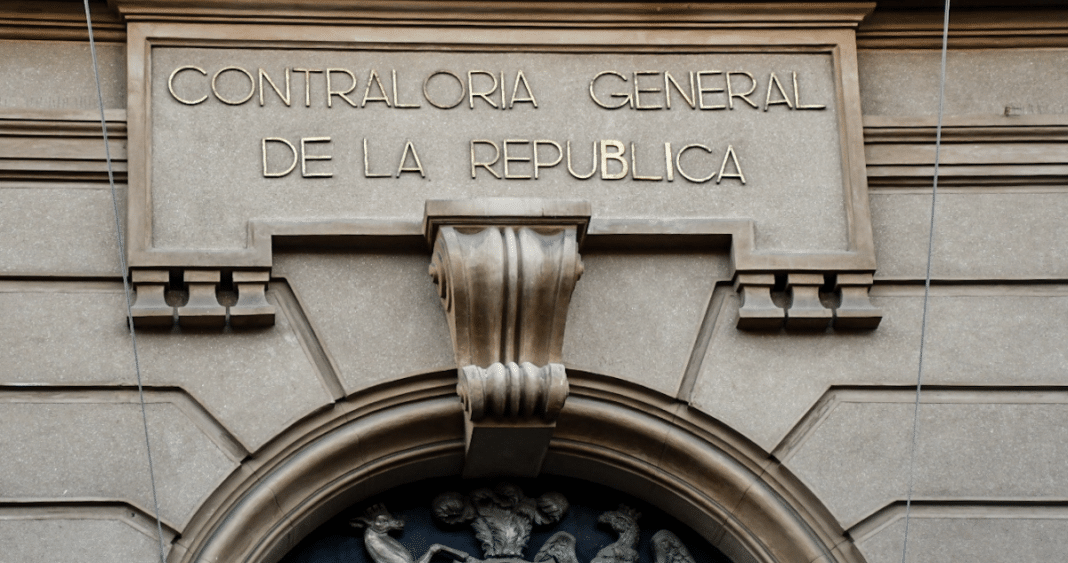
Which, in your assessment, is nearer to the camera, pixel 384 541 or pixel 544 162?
pixel 384 541

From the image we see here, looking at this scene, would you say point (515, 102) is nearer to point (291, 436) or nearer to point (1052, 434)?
point (291, 436)

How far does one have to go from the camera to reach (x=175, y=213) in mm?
8906

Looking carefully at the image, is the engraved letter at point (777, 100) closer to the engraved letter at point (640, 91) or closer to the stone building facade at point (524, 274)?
the stone building facade at point (524, 274)

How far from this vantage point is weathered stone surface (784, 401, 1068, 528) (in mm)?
8758

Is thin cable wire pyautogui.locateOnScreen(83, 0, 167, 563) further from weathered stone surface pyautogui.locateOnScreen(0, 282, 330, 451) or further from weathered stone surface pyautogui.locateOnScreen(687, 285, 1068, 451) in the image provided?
weathered stone surface pyautogui.locateOnScreen(687, 285, 1068, 451)

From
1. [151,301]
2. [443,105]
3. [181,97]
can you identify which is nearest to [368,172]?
[443,105]

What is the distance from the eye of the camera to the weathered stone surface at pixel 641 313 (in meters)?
8.98

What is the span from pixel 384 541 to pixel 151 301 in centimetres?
182

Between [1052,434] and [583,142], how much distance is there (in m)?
3.07

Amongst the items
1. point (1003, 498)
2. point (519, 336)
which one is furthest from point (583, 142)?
point (1003, 498)

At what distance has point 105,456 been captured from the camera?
8.43 m

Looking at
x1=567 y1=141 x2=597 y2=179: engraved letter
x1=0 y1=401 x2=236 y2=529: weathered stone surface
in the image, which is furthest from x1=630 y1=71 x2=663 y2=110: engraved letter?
x1=0 y1=401 x2=236 y2=529: weathered stone surface

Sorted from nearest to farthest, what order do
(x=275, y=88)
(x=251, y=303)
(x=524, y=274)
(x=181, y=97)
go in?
1. (x=524, y=274)
2. (x=251, y=303)
3. (x=181, y=97)
4. (x=275, y=88)

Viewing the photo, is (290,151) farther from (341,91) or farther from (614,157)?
(614,157)
